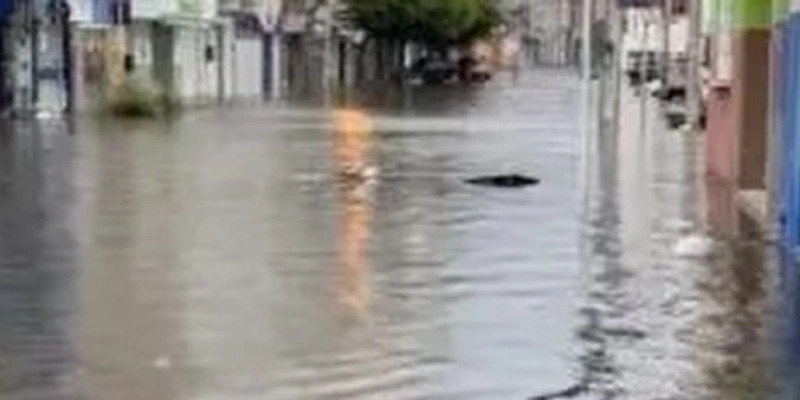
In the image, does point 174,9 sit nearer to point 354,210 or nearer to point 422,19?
point 422,19

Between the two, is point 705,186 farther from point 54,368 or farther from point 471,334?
point 54,368

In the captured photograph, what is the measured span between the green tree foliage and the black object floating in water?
80472 mm

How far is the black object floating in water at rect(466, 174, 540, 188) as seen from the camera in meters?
31.2

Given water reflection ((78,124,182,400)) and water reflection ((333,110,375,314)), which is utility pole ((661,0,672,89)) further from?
water reflection ((78,124,182,400))

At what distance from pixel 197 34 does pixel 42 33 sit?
25158mm

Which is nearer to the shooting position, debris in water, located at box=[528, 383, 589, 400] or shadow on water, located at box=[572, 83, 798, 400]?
debris in water, located at box=[528, 383, 589, 400]

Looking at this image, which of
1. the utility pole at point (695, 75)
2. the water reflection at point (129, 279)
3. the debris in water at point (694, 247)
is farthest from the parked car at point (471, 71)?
the debris in water at point (694, 247)

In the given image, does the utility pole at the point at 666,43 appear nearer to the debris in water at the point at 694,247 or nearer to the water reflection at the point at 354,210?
the water reflection at the point at 354,210

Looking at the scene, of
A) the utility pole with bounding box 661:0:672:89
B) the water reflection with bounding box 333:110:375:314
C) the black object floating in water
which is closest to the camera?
the water reflection with bounding box 333:110:375:314

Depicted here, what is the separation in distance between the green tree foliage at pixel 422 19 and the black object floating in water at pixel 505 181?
80.5m

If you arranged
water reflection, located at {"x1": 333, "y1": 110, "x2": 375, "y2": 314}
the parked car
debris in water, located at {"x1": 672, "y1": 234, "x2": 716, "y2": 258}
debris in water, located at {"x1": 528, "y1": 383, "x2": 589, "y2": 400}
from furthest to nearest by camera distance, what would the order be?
the parked car < debris in water, located at {"x1": 672, "y1": 234, "x2": 716, "y2": 258} < water reflection, located at {"x1": 333, "y1": 110, "x2": 375, "y2": 314} < debris in water, located at {"x1": 528, "y1": 383, "x2": 589, "y2": 400}

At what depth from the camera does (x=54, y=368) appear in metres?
12.8

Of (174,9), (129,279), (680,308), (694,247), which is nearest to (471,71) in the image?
(174,9)

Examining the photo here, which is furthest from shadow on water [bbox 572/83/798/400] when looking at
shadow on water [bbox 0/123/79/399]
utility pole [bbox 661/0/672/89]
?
utility pole [bbox 661/0/672/89]
